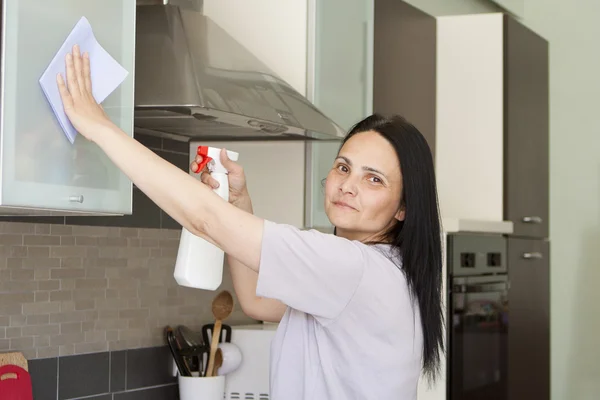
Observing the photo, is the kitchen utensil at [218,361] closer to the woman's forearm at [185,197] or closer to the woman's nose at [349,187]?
the woman's nose at [349,187]

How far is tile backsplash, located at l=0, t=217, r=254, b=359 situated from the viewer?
224cm

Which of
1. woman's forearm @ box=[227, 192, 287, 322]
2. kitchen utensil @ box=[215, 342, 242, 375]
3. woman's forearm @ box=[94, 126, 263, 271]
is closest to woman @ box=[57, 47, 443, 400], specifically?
woman's forearm @ box=[94, 126, 263, 271]

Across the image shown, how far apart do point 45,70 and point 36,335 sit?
941 millimetres

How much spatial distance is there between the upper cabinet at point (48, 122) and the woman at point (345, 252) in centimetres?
6

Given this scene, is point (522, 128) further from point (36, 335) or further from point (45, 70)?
point (45, 70)

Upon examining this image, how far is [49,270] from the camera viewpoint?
2.33 meters

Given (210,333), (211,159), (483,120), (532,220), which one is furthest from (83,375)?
(532,220)

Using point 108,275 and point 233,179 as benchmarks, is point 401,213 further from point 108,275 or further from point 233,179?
point 108,275

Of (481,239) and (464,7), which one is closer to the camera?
(481,239)

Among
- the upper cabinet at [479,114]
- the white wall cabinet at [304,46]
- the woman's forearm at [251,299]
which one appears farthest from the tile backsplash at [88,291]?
the upper cabinet at [479,114]

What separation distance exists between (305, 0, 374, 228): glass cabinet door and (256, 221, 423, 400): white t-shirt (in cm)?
98

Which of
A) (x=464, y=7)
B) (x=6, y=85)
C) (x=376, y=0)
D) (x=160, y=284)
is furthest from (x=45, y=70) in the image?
(x=464, y=7)

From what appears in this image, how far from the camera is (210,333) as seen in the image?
288cm

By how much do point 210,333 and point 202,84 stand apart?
3.32 ft
